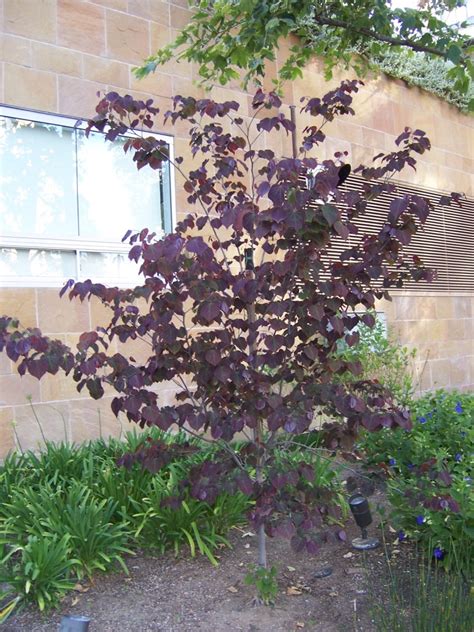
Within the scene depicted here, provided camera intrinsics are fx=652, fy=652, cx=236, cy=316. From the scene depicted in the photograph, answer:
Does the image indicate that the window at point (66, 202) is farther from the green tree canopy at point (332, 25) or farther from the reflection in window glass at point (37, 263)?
the green tree canopy at point (332, 25)

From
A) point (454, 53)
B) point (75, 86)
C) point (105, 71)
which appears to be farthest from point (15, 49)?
point (454, 53)

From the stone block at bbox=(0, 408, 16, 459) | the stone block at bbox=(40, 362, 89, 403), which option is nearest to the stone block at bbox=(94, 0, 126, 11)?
the stone block at bbox=(40, 362, 89, 403)

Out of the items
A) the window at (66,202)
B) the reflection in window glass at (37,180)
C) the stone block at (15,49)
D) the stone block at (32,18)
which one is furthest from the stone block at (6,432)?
the stone block at (32,18)

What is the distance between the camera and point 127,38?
572cm

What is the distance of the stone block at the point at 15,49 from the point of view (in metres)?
5.02

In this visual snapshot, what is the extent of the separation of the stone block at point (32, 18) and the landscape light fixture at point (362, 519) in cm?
424

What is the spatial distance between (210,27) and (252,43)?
672 mm

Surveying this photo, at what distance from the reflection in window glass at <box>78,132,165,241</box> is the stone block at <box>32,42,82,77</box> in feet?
1.69

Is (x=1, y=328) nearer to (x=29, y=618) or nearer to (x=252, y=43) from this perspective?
(x=29, y=618)

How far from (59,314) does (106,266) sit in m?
0.61

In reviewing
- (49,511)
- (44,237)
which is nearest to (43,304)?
(44,237)

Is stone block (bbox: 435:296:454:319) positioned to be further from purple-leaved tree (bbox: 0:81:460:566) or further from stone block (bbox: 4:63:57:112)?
purple-leaved tree (bbox: 0:81:460:566)

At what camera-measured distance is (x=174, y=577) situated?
338 cm

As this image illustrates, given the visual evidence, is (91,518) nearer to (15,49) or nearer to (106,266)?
(106,266)
